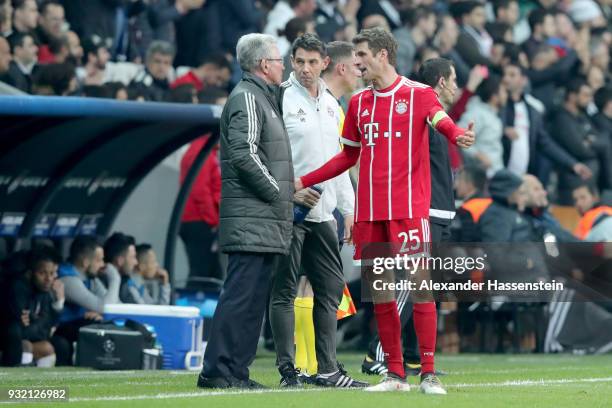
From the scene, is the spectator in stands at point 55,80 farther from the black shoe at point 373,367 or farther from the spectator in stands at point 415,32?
the spectator in stands at point 415,32

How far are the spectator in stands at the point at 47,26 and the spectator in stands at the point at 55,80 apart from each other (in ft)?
4.75

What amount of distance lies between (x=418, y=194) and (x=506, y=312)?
671 cm

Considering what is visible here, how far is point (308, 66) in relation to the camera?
10.3m

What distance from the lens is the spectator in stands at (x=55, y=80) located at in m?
13.9

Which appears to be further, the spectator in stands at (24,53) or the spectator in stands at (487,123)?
the spectator in stands at (487,123)

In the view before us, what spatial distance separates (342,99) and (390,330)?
620 centimetres

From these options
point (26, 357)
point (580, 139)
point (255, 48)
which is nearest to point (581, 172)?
point (580, 139)

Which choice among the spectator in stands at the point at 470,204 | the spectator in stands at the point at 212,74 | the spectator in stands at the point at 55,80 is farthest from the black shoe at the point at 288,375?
the spectator in stands at the point at 212,74

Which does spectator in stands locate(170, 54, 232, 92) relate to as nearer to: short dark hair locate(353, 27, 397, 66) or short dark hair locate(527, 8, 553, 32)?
short dark hair locate(527, 8, 553, 32)

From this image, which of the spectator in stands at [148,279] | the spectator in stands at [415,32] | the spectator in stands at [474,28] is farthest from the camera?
the spectator in stands at [474,28]

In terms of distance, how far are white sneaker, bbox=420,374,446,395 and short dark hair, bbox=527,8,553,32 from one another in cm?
1410

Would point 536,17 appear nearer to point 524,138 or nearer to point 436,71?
point 524,138

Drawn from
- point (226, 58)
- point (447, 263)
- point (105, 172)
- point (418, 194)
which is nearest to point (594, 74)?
point (226, 58)

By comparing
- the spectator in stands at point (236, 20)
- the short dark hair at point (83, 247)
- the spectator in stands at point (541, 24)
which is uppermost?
the spectator in stands at point (541, 24)
